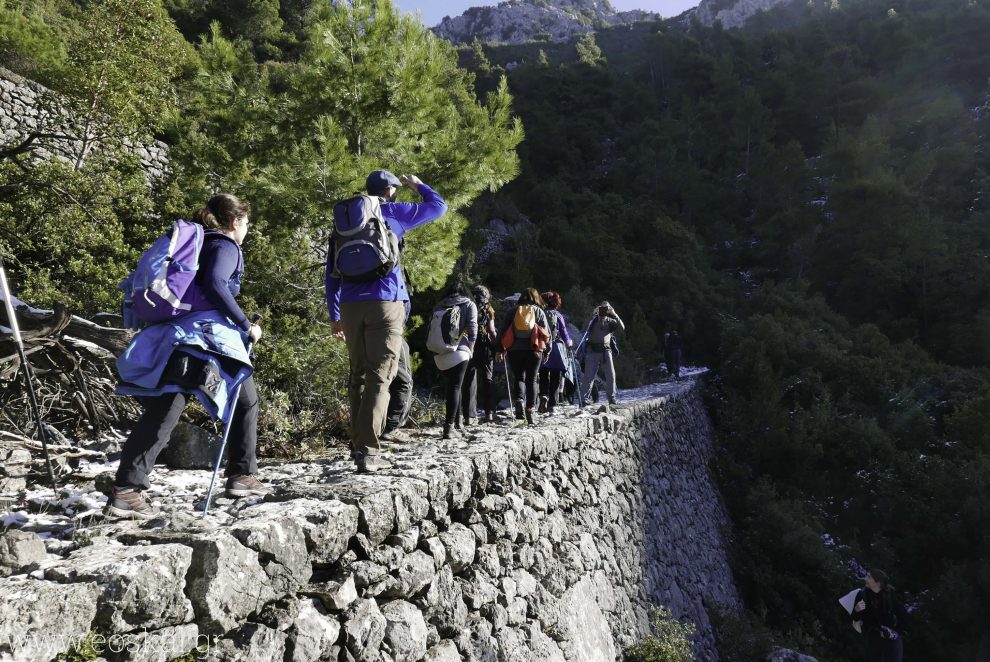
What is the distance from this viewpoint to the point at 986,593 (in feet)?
37.1

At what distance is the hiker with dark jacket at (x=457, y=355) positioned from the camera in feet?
15.0

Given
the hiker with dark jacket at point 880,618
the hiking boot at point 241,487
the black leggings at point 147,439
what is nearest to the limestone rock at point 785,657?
the hiker with dark jacket at point 880,618

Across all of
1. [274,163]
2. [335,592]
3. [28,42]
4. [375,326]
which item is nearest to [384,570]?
[335,592]

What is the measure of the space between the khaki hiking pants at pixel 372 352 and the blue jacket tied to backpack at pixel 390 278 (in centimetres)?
4

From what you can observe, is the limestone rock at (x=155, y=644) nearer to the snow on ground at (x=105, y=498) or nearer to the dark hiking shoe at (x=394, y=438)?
the snow on ground at (x=105, y=498)

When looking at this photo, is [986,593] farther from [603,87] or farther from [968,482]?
[603,87]

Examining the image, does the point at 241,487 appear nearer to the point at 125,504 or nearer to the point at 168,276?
the point at 125,504

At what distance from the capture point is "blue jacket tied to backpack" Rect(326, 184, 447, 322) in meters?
3.10

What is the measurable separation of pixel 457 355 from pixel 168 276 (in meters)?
2.61

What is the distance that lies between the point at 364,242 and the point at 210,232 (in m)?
0.82

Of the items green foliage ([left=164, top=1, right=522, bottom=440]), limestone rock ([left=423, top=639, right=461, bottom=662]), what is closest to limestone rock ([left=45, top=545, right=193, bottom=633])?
limestone rock ([left=423, top=639, right=461, bottom=662])

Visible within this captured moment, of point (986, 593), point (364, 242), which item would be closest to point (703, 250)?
point (986, 593)

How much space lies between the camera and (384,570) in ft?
7.76

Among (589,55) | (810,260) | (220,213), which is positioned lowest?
(220,213)
